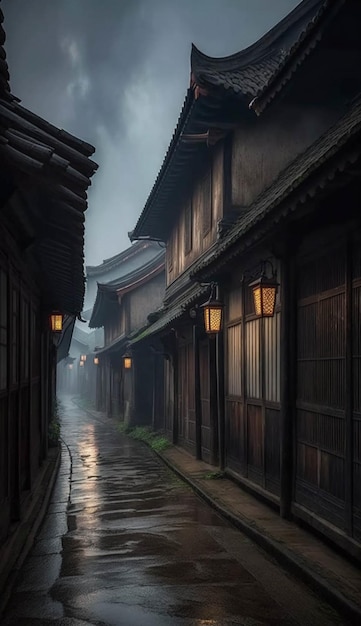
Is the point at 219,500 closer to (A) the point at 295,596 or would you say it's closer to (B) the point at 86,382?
(A) the point at 295,596

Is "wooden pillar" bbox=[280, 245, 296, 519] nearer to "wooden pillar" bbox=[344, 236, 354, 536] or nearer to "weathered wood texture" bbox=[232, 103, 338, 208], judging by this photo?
"wooden pillar" bbox=[344, 236, 354, 536]

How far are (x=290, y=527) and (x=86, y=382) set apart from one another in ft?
196

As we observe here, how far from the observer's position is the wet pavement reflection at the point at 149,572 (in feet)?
21.5

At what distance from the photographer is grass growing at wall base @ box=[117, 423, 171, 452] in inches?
900

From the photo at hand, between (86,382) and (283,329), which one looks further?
(86,382)

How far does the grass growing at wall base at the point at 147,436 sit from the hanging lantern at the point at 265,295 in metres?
12.6

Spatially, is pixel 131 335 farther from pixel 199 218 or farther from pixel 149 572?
pixel 149 572

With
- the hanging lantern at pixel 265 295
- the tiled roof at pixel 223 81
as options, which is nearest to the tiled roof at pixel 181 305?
the tiled roof at pixel 223 81

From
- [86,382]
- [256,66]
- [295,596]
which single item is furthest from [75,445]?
[86,382]

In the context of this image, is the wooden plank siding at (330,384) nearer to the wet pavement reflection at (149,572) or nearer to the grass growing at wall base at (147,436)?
the wet pavement reflection at (149,572)

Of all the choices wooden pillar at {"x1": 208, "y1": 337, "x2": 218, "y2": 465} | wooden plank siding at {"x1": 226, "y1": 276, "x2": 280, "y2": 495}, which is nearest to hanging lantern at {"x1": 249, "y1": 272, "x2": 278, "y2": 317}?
wooden plank siding at {"x1": 226, "y1": 276, "x2": 280, "y2": 495}

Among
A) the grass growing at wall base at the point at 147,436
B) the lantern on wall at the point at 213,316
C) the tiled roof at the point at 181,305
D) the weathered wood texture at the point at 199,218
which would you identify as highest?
the weathered wood texture at the point at 199,218

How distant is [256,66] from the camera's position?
709 inches

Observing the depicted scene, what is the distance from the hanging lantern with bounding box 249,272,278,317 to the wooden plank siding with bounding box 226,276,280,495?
0.75 meters
